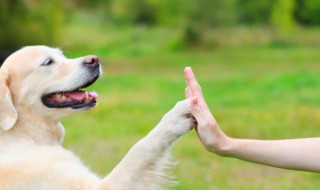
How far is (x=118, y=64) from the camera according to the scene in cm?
2708

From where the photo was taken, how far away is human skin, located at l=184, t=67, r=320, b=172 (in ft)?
12.7

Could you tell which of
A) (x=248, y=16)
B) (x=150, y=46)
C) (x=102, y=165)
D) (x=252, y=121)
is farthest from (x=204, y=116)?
(x=248, y=16)

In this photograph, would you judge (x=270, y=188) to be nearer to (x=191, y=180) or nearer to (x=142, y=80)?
(x=191, y=180)

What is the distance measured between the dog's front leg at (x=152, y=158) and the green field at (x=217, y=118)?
2.70 m

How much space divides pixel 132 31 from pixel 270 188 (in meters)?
33.4

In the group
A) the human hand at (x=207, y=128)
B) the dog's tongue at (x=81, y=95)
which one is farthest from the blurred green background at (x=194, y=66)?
the human hand at (x=207, y=128)

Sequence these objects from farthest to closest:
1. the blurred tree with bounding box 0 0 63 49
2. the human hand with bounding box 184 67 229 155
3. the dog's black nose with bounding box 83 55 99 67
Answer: the blurred tree with bounding box 0 0 63 49 → the dog's black nose with bounding box 83 55 99 67 → the human hand with bounding box 184 67 229 155

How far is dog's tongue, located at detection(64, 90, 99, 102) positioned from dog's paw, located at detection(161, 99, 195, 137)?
0.66 metres

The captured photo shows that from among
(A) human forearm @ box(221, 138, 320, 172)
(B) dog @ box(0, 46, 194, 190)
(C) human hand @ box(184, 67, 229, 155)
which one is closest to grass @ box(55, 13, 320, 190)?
(B) dog @ box(0, 46, 194, 190)

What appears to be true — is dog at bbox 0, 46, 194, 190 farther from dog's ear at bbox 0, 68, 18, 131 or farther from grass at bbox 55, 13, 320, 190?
grass at bbox 55, 13, 320, 190

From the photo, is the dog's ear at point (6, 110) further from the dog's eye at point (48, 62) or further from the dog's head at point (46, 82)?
the dog's eye at point (48, 62)

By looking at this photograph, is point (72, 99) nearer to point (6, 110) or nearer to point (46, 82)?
point (46, 82)

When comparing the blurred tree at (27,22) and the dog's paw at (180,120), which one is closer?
the dog's paw at (180,120)

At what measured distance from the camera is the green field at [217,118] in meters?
7.20
